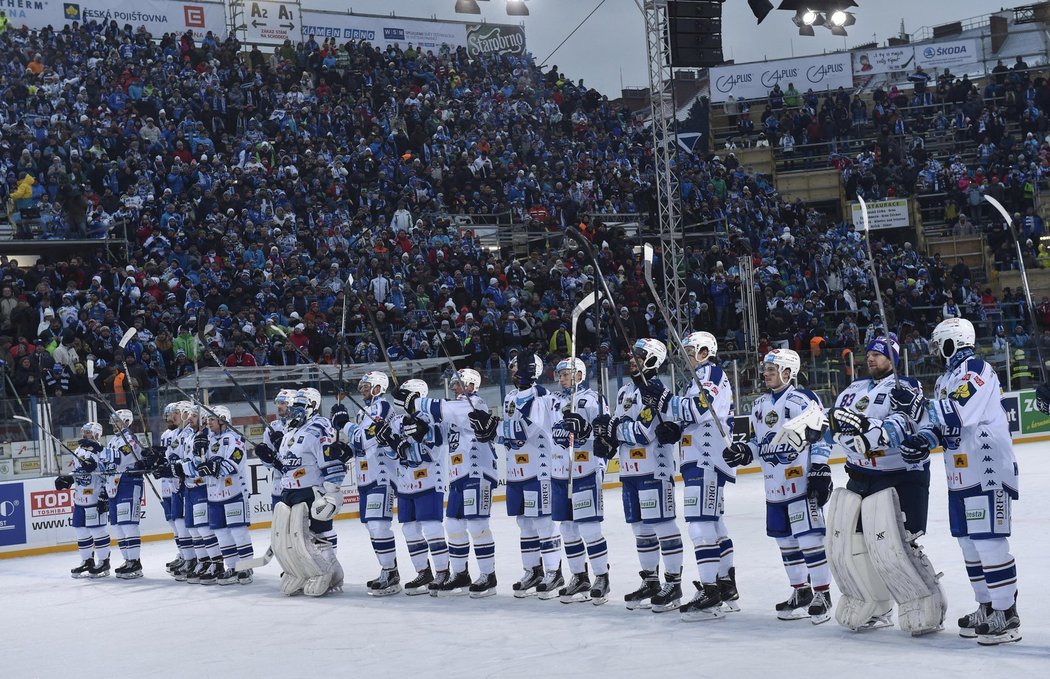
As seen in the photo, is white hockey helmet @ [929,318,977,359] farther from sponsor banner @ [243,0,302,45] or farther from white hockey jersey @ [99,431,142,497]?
sponsor banner @ [243,0,302,45]

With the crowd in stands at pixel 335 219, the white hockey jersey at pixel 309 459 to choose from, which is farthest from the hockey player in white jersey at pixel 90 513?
the white hockey jersey at pixel 309 459

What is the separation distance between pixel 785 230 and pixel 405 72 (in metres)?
10.2

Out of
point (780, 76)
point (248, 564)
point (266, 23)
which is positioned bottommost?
point (248, 564)

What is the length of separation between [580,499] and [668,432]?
1.28m

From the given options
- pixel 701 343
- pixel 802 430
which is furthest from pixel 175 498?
pixel 802 430

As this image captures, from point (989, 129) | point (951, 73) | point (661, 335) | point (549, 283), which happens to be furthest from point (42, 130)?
point (951, 73)

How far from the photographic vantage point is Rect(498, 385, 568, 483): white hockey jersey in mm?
10367

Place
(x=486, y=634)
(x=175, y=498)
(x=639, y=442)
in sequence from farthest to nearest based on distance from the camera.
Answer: (x=175, y=498) < (x=639, y=442) < (x=486, y=634)

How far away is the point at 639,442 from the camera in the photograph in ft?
30.2

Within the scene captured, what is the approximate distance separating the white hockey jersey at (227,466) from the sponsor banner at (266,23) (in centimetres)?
→ 2297

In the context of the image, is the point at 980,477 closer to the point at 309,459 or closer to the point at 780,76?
the point at 309,459

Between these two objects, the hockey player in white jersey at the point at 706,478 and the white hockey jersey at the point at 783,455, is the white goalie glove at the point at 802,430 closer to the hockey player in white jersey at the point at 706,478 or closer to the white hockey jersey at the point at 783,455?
the white hockey jersey at the point at 783,455

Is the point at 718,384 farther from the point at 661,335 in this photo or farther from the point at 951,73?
the point at 951,73

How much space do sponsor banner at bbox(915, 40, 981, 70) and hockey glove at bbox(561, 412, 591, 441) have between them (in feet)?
109
